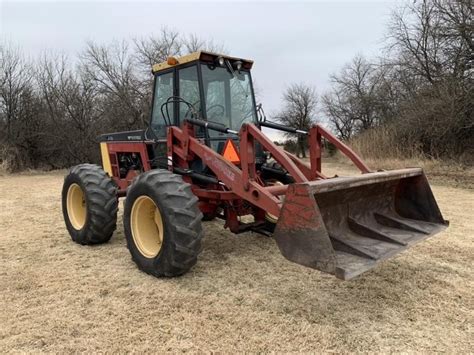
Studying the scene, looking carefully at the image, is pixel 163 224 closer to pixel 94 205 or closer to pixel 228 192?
pixel 228 192

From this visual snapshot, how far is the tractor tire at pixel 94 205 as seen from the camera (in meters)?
4.88

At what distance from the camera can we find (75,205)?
5.62 m

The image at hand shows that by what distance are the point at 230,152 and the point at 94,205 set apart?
1755 millimetres

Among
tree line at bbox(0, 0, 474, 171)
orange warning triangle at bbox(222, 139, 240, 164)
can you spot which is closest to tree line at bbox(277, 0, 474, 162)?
tree line at bbox(0, 0, 474, 171)

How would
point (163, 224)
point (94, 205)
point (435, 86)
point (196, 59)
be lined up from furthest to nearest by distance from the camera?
point (435, 86)
point (94, 205)
point (196, 59)
point (163, 224)

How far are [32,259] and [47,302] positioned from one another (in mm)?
1451

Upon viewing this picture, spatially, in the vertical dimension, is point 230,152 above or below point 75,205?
above

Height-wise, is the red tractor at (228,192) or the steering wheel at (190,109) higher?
the steering wheel at (190,109)

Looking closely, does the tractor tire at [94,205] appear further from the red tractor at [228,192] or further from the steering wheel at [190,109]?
the steering wheel at [190,109]

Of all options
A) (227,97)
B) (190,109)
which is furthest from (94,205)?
(227,97)

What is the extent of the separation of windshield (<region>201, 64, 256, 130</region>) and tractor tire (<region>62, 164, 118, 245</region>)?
5.10 feet

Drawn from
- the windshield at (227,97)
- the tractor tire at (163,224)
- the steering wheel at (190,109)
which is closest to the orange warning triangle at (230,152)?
the windshield at (227,97)

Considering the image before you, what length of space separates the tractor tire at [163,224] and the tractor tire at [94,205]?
76 centimetres

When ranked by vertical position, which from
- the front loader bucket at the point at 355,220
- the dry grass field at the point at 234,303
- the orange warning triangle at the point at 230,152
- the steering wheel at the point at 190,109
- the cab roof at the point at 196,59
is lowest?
the dry grass field at the point at 234,303
